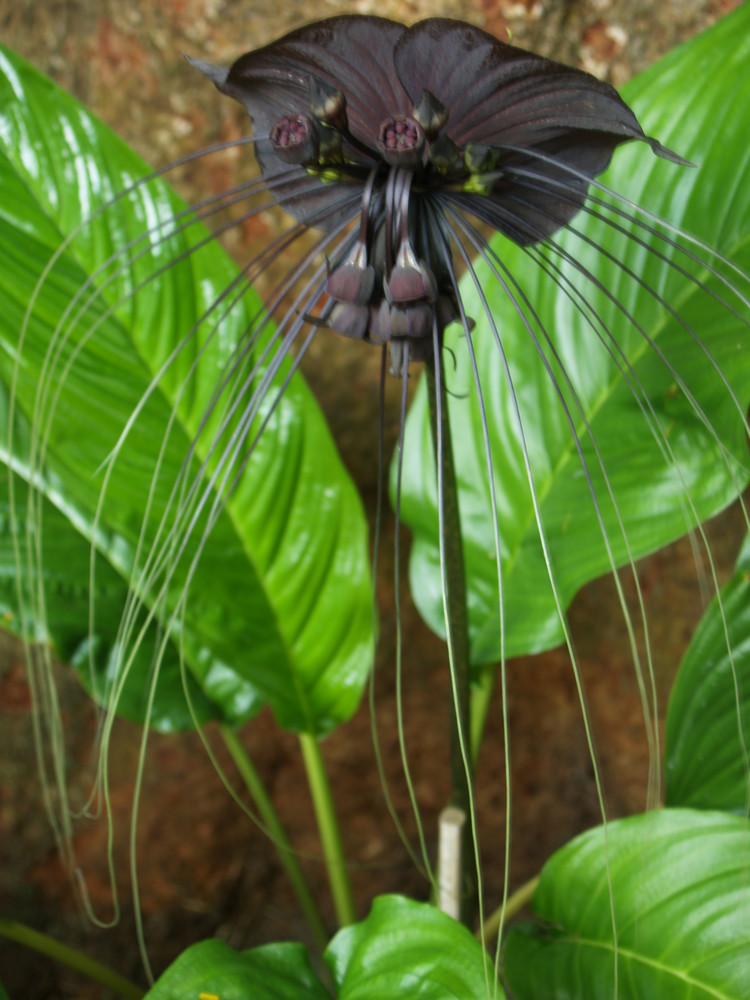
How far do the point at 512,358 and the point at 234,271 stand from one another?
32cm

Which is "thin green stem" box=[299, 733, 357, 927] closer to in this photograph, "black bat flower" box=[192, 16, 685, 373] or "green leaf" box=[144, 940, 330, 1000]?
"green leaf" box=[144, 940, 330, 1000]

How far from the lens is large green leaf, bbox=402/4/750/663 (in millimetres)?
792

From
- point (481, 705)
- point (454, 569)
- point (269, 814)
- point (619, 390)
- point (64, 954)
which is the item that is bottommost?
point (64, 954)

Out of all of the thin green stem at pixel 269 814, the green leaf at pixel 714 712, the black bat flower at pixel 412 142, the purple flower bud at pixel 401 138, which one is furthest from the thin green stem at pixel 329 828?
the purple flower bud at pixel 401 138

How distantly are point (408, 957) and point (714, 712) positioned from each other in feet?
1.32

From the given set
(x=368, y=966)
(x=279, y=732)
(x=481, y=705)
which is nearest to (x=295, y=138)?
(x=368, y=966)

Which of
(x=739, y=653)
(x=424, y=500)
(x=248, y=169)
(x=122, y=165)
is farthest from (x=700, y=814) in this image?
(x=248, y=169)

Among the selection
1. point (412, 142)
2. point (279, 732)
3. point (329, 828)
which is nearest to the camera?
point (412, 142)

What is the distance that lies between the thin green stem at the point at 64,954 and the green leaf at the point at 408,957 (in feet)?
1.28

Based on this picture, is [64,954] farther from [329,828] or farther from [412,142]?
[412,142]

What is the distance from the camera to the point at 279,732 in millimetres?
1331

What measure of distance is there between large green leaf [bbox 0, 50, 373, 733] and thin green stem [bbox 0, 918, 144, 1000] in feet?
0.86

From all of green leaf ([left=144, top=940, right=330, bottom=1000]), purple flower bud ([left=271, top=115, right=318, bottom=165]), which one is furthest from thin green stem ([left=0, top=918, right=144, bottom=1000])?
purple flower bud ([left=271, top=115, right=318, bottom=165])

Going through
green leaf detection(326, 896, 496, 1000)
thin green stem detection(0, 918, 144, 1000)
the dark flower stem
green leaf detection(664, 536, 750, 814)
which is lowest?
thin green stem detection(0, 918, 144, 1000)
